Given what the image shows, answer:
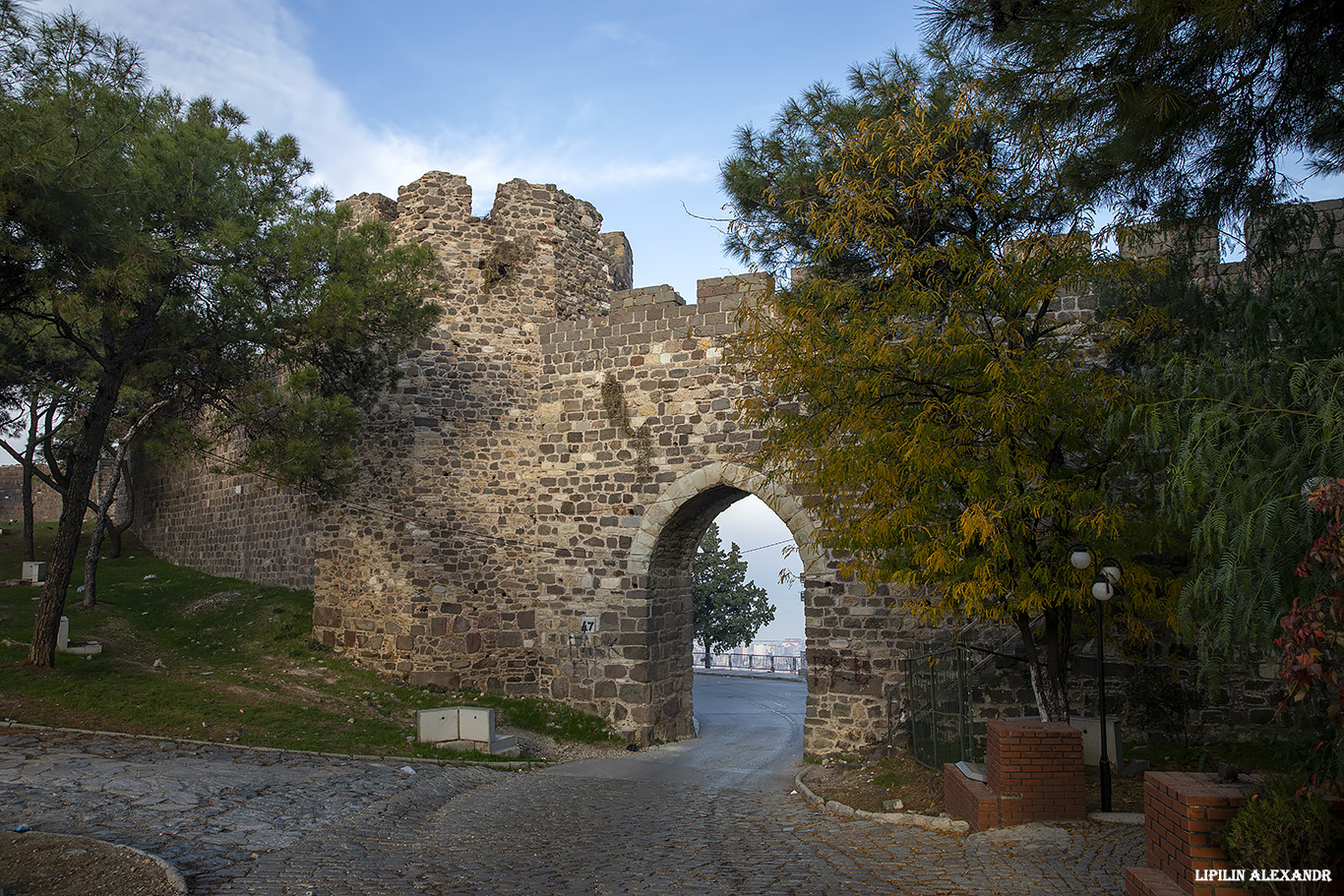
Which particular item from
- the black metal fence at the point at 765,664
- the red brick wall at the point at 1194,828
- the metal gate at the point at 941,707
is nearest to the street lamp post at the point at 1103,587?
the metal gate at the point at 941,707

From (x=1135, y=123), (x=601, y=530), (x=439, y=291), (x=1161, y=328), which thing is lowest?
(x=601, y=530)

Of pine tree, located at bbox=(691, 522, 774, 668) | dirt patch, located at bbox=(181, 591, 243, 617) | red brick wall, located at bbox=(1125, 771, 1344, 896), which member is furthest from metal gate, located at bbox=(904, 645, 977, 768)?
pine tree, located at bbox=(691, 522, 774, 668)

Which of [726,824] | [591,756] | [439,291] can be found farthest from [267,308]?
[726,824]

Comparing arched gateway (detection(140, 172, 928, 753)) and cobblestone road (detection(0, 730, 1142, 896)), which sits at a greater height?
arched gateway (detection(140, 172, 928, 753))

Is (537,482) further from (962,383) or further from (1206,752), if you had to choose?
(1206,752)

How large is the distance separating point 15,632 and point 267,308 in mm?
6147

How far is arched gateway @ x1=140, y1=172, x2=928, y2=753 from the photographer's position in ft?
43.4

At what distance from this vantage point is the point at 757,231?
474 inches

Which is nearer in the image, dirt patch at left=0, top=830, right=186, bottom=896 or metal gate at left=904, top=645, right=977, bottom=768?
dirt patch at left=0, top=830, right=186, bottom=896

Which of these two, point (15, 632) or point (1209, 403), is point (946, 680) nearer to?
point (1209, 403)

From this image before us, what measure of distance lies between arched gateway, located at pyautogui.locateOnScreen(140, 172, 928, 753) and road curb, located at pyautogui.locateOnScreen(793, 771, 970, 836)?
4228 millimetres

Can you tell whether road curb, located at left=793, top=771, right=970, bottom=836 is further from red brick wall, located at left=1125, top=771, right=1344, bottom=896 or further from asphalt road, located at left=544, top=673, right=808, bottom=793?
red brick wall, located at left=1125, top=771, right=1344, bottom=896

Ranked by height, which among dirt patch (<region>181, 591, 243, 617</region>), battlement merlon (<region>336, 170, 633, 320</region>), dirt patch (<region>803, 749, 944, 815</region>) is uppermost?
battlement merlon (<region>336, 170, 633, 320</region>)

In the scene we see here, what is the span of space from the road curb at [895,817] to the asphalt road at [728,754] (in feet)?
4.15
